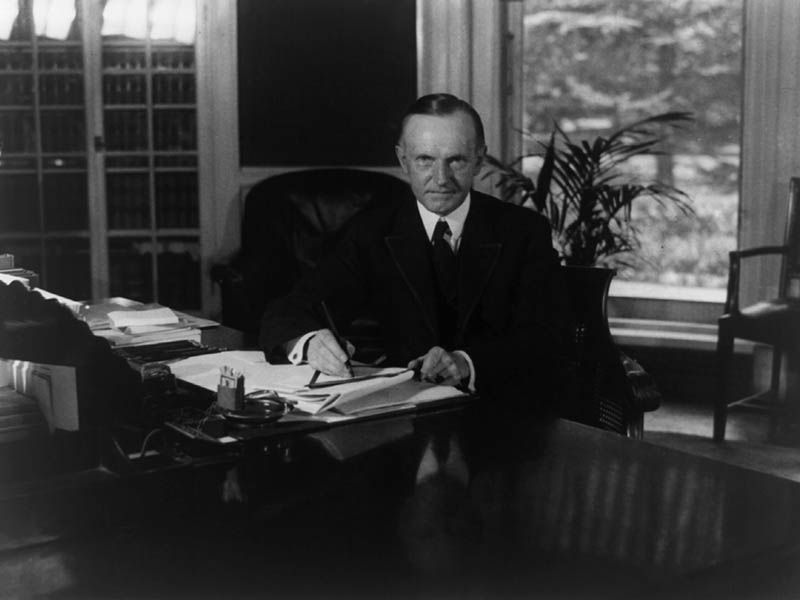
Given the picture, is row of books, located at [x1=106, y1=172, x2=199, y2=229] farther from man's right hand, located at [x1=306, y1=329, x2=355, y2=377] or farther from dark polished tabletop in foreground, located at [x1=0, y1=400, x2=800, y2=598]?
dark polished tabletop in foreground, located at [x1=0, y1=400, x2=800, y2=598]

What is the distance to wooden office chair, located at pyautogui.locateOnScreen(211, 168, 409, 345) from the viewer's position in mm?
4508

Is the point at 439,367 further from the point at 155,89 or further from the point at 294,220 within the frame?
the point at 155,89

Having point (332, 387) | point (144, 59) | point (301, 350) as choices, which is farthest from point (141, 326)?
point (144, 59)

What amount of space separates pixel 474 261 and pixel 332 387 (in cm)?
73

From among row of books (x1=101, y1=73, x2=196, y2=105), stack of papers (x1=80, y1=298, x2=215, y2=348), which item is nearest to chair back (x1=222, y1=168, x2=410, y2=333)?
row of books (x1=101, y1=73, x2=196, y2=105)

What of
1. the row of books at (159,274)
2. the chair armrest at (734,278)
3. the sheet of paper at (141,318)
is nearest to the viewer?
the sheet of paper at (141,318)

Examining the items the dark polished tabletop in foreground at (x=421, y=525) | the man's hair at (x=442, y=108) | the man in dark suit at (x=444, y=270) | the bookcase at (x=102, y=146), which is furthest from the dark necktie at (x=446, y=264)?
the bookcase at (x=102, y=146)

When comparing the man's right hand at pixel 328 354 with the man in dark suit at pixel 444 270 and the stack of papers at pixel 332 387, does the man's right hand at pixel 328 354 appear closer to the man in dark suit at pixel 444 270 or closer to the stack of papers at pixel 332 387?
the stack of papers at pixel 332 387

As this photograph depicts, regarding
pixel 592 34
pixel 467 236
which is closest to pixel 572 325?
pixel 467 236

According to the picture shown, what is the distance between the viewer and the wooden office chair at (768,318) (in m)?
4.17

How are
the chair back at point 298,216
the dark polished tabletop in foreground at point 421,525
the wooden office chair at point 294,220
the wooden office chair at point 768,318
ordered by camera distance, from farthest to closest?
the chair back at point 298,216 → the wooden office chair at point 294,220 → the wooden office chair at point 768,318 → the dark polished tabletop in foreground at point 421,525

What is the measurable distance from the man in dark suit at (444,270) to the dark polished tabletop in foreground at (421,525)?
70cm

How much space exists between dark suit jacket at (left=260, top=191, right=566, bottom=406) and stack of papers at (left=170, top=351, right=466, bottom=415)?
24 cm

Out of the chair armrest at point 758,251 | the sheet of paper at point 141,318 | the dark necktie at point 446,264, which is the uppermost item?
the dark necktie at point 446,264
